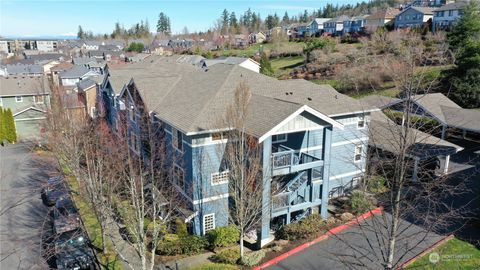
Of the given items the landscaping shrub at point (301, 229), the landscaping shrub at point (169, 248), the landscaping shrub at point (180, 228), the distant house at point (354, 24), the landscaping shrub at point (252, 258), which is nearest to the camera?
the landscaping shrub at point (252, 258)

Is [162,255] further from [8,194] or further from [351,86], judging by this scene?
[351,86]

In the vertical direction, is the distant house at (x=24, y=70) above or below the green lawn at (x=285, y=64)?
below

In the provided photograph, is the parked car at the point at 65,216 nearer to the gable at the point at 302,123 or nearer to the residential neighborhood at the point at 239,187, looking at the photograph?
the residential neighborhood at the point at 239,187

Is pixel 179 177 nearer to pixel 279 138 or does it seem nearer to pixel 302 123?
pixel 279 138

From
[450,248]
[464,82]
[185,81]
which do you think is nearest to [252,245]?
[450,248]

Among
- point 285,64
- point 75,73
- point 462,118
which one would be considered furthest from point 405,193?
point 75,73

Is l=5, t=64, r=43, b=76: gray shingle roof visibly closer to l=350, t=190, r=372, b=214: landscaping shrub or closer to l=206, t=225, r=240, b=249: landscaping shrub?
l=206, t=225, r=240, b=249: landscaping shrub

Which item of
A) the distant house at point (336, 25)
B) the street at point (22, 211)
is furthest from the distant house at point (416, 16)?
the street at point (22, 211)

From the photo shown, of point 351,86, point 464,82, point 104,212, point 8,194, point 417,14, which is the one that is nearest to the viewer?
point 104,212
